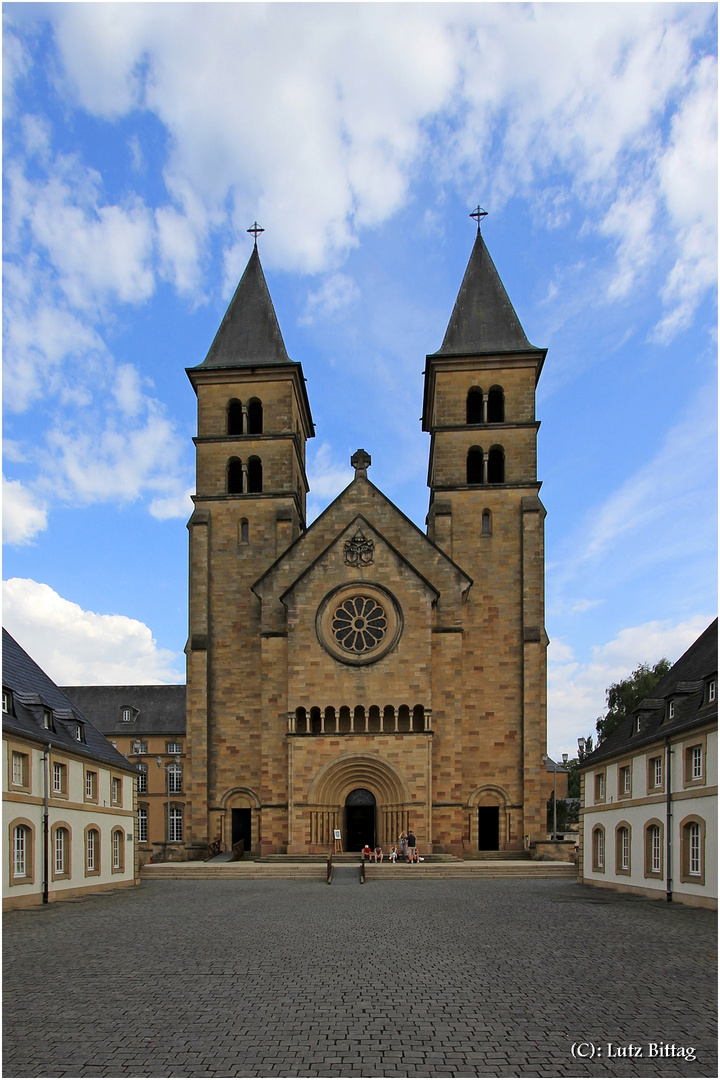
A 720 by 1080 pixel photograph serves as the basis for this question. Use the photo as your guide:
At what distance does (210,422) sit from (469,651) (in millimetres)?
18240

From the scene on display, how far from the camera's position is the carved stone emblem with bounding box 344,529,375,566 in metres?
42.5

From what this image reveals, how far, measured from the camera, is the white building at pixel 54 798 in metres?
22.8

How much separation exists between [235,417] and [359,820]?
2179cm

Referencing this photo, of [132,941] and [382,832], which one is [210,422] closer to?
[382,832]

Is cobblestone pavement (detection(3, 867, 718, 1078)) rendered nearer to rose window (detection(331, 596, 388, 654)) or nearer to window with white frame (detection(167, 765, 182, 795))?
rose window (detection(331, 596, 388, 654))

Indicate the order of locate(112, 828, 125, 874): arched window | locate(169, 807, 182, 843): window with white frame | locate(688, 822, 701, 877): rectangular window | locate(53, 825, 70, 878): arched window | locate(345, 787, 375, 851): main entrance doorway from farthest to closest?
locate(169, 807, 182, 843): window with white frame → locate(345, 787, 375, 851): main entrance doorway → locate(112, 828, 125, 874): arched window → locate(53, 825, 70, 878): arched window → locate(688, 822, 701, 877): rectangular window

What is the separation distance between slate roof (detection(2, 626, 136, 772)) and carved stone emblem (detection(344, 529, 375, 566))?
1493cm

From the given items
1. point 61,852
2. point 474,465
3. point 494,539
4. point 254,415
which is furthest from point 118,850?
point 474,465

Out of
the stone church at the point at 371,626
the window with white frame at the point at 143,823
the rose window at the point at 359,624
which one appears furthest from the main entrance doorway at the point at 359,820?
the window with white frame at the point at 143,823

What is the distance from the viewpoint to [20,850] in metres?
23.1

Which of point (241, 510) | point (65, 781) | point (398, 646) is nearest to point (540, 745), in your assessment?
point (398, 646)

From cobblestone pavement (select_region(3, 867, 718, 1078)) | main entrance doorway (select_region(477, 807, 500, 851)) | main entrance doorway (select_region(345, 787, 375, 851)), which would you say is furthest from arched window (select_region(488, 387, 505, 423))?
cobblestone pavement (select_region(3, 867, 718, 1078))

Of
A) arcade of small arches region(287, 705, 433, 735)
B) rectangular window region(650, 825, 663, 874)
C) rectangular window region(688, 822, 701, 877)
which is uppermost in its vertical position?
arcade of small arches region(287, 705, 433, 735)

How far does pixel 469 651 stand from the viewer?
143ft
